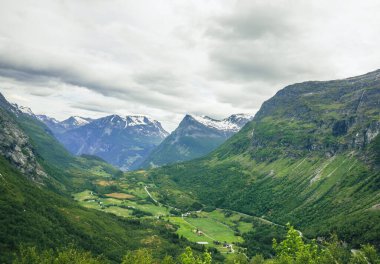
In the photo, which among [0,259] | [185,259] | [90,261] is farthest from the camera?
[0,259]

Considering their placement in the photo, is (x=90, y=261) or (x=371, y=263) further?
(x=90, y=261)

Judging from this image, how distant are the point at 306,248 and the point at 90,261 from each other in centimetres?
7639

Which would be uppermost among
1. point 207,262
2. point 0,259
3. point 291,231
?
point 291,231

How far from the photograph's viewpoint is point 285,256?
96.2 m

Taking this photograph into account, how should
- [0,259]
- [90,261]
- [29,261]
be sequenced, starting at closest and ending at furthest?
[90,261], [29,261], [0,259]

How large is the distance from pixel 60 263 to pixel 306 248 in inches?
3228

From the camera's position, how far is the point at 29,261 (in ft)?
451

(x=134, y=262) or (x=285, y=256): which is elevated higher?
(x=285, y=256)

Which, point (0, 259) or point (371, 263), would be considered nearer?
point (371, 263)

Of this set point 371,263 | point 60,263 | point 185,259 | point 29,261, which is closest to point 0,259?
point 29,261

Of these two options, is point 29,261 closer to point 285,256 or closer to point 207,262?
point 207,262

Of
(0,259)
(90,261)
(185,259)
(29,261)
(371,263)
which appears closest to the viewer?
(185,259)

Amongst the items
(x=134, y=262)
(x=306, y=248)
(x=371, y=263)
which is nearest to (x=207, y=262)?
(x=306, y=248)

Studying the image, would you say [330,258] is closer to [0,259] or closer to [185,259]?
[185,259]
